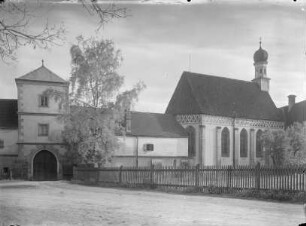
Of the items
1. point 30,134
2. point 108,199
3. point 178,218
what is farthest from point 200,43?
point 30,134

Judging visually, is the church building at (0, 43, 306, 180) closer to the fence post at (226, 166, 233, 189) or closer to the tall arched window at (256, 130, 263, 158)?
the tall arched window at (256, 130, 263, 158)

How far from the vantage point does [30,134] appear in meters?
27.2

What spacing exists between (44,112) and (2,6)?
1791cm

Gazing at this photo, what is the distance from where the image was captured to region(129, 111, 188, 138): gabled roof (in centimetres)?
3519

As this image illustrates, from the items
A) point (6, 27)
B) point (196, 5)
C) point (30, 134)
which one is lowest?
point (30, 134)

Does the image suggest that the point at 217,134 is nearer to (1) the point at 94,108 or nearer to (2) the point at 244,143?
(2) the point at 244,143

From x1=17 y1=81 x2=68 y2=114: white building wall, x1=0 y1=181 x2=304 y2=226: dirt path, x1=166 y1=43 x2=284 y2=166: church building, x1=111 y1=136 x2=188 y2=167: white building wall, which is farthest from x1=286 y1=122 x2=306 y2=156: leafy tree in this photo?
x1=0 y1=181 x2=304 y2=226: dirt path

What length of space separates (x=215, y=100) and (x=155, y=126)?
645 centimetres

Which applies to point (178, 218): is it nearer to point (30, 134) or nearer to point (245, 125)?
point (30, 134)

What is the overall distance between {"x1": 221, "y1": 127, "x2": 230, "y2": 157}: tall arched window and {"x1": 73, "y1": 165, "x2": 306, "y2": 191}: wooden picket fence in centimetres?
1775

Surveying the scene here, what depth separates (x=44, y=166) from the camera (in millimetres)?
26156

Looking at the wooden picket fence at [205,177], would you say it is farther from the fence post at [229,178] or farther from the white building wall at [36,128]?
the white building wall at [36,128]

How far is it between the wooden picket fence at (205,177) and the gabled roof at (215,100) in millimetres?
15684

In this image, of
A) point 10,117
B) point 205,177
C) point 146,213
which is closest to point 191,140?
point 10,117
